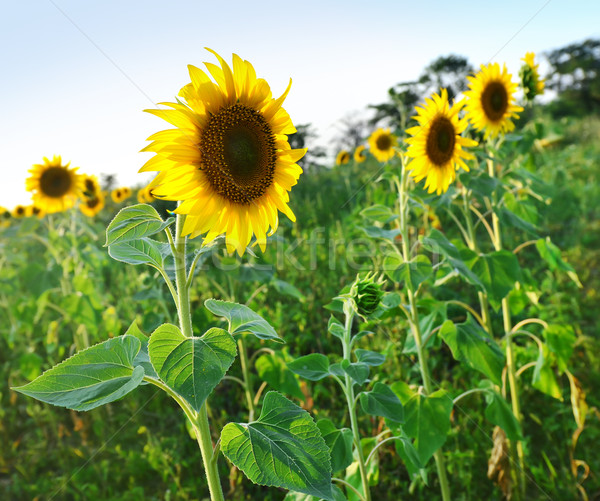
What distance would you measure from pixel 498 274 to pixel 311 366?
35.3 inches

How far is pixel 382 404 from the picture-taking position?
1.35 metres

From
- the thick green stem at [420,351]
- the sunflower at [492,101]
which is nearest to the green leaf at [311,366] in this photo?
the thick green stem at [420,351]

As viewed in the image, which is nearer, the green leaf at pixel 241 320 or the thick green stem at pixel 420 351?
the green leaf at pixel 241 320

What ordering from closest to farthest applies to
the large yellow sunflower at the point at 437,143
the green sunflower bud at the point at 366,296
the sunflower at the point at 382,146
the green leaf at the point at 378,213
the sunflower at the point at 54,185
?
the green sunflower bud at the point at 366,296 → the green leaf at the point at 378,213 → the large yellow sunflower at the point at 437,143 → the sunflower at the point at 54,185 → the sunflower at the point at 382,146

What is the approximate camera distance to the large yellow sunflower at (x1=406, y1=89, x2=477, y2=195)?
2066 mm

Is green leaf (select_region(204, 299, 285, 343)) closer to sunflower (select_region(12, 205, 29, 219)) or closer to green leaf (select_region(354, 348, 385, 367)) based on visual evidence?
green leaf (select_region(354, 348, 385, 367))

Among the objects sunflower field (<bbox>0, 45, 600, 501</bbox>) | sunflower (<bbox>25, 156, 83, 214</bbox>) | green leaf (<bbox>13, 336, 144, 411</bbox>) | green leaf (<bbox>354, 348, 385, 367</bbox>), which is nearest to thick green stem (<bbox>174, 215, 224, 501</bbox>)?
sunflower field (<bbox>0, 45, 600, 501</bbox>)

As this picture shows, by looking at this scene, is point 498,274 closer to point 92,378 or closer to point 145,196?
point 92,378

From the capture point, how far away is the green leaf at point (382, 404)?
1.33 meters

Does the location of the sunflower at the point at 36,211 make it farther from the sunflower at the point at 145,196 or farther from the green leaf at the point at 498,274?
the green leaf at the point at 498,274

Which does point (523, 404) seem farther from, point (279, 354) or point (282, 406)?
point (282, 406)

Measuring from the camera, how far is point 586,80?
1469 cm

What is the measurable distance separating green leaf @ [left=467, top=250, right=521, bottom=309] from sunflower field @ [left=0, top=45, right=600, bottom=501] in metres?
0.01

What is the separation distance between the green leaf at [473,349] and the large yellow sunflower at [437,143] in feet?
2.16
